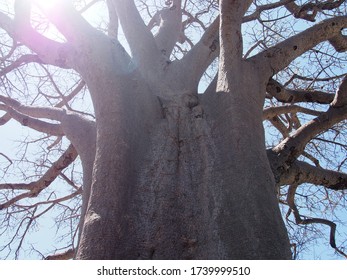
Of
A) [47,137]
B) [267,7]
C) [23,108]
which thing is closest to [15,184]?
[23,108]

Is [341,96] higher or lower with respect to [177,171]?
higher

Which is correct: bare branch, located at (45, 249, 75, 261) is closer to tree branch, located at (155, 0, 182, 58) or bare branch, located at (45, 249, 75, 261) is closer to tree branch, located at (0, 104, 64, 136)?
tree branch, located at (0, 104, 64, 136)

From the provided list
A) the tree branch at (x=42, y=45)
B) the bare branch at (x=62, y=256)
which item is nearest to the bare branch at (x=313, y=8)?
the tree branch at (x=42, y=45)

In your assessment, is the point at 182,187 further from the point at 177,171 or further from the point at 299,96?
the point at 299,96

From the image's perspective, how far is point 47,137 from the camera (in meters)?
5.08

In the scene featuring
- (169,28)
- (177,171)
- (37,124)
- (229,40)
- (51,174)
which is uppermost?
(169,28)

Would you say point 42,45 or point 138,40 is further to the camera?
point 138,40

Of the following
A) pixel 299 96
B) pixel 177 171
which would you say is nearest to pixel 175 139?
pixel 177 171

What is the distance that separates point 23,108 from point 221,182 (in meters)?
1.91

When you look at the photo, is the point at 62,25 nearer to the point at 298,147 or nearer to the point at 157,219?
the point at 157,219

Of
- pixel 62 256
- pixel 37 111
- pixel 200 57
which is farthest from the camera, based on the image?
pixel 62 256

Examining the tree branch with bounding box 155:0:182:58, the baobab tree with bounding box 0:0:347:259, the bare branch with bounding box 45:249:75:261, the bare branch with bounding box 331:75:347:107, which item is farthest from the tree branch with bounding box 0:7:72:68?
the bare branch with bounding box 45:249:75:261

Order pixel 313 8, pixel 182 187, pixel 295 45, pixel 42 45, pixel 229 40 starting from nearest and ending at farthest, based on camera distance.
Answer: pixel 182 187 < pixel 229 40 < pixel 42 45 < pixel 295 45 < pixel 313 8

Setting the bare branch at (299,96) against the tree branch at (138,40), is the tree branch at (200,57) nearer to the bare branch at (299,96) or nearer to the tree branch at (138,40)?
the tree branch at (138,40)
